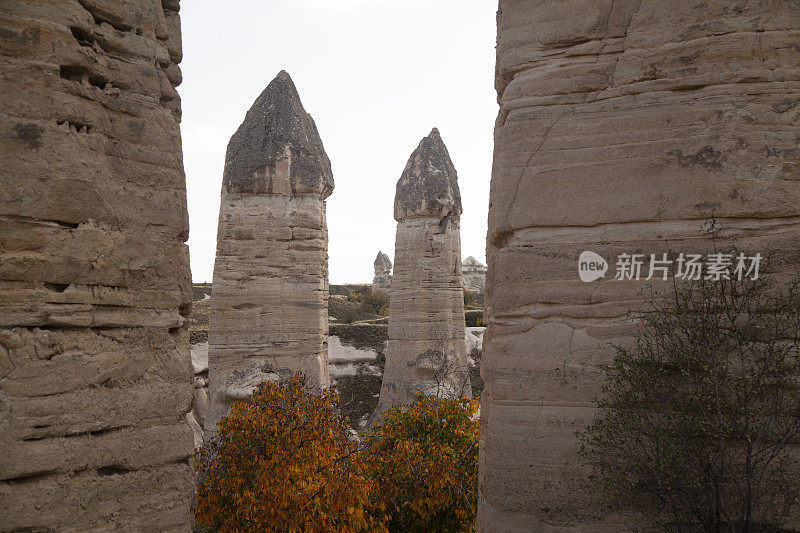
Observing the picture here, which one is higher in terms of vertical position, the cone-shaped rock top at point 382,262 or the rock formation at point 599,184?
the cone-shaped rock top at point 382,262

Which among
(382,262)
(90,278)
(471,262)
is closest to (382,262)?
(382,262)

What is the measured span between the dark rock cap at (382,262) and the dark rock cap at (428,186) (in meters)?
25.6

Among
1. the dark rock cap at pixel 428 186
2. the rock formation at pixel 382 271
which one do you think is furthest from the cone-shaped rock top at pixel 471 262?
the dark rock cap at pixel 428 186

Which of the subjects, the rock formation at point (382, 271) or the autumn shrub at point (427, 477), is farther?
the rock formation at point (382, 271)

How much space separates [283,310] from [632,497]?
6324mm

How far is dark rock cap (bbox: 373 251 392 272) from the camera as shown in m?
40.7

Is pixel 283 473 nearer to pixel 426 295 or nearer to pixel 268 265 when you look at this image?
pixel 268 265

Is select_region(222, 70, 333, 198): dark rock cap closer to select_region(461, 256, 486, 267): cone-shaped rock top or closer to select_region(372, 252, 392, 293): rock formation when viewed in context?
select_region(372, 252, 392, 293): rock formation

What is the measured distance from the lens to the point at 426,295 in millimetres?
13828

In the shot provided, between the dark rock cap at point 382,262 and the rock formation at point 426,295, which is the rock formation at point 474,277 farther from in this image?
the rock formation at point 426,295

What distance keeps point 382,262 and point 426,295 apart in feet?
89.2

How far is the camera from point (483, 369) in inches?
159

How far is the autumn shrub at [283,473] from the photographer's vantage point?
5.45m

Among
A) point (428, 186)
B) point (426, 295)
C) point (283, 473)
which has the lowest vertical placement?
point (283, 473)
